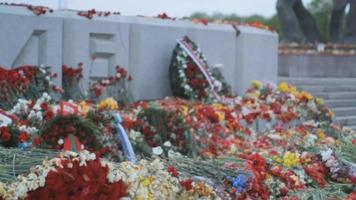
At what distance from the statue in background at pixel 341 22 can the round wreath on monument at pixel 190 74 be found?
40.5 ft

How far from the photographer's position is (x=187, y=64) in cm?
902

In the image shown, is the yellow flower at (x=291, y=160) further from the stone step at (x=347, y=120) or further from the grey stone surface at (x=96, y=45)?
the stone step at (x=347, y=120)

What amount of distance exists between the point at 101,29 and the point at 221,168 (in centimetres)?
463

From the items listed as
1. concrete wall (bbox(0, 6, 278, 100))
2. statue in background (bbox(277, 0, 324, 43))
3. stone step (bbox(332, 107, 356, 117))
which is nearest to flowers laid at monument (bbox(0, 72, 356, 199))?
concrete wall (bbox(0, 6, 278, 100))

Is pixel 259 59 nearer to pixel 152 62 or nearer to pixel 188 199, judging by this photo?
pixel 152 62

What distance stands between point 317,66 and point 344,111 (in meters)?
5.38

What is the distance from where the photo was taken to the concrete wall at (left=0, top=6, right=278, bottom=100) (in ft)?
23.5

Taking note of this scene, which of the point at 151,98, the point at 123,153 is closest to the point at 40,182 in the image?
the point at 123,153

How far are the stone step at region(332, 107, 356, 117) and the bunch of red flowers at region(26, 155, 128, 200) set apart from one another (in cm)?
1010

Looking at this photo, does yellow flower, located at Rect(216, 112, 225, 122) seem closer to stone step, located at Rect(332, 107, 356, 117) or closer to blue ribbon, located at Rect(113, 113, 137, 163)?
blue ribbon, located at Rect(113, 113, 137, 163)

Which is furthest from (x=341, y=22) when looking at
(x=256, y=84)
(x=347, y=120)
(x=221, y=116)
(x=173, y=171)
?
(x=173, y=171)

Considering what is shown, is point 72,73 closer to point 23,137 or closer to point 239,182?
point 23,137

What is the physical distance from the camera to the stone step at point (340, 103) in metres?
13.0

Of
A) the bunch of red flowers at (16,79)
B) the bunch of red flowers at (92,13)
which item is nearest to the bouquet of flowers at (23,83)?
the bunch of red flowers at (16,79)
